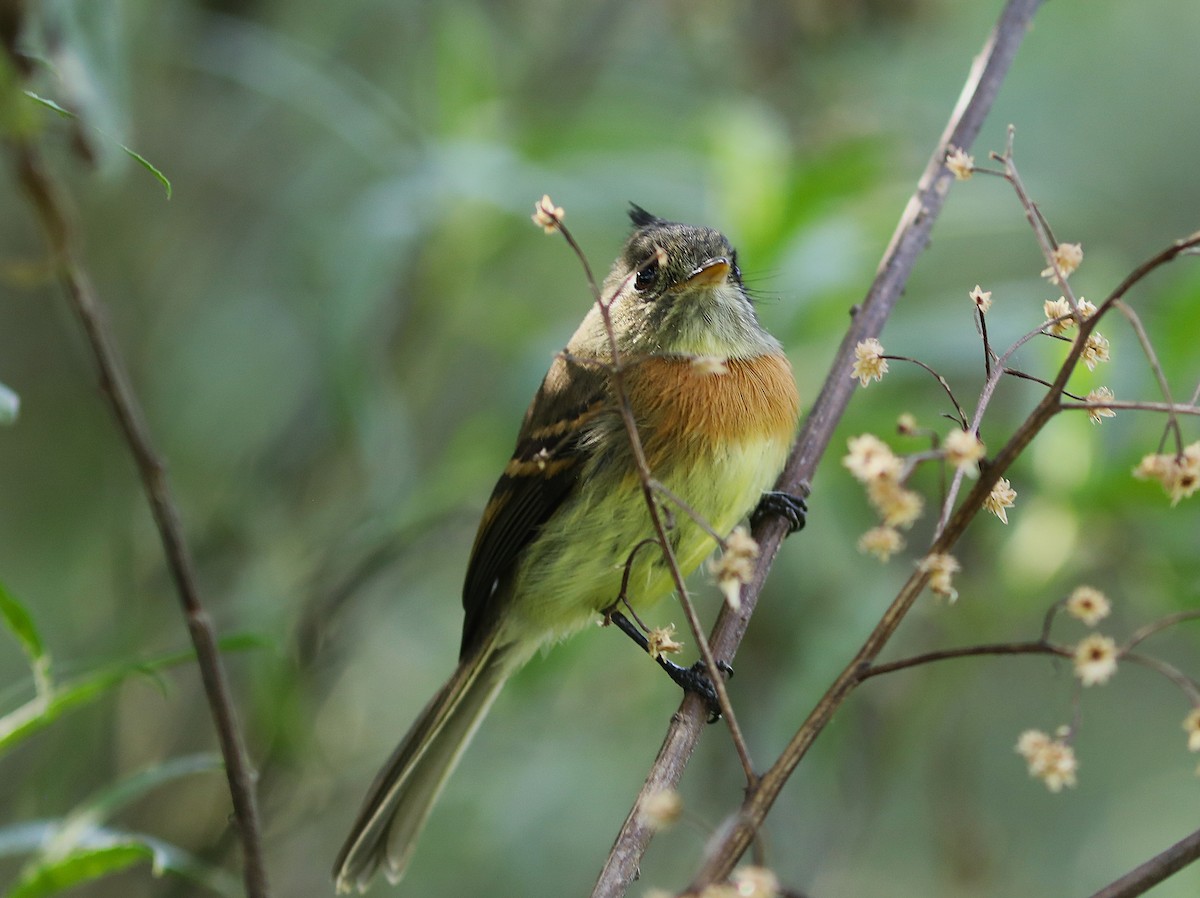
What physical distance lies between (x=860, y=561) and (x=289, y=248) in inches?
84.7

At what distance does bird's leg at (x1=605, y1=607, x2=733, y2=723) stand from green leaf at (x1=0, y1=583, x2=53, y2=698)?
0.86 m

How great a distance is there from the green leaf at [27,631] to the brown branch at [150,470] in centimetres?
53

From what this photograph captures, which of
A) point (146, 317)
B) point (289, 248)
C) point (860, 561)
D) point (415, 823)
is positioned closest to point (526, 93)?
point (289, 248)

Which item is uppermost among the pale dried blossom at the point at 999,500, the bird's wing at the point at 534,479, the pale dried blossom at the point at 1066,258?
the bird's wing at the point at 534,479

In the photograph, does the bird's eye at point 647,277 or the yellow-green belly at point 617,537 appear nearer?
the yellow-green belly at point 617,537

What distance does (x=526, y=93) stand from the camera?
196 inches

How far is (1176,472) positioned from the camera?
1464mm

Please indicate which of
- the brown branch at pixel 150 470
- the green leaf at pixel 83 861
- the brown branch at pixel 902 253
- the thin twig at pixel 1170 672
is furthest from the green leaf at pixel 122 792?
the thin twig at pixel 1170 672

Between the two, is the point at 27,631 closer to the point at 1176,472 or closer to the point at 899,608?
the point at 899,608

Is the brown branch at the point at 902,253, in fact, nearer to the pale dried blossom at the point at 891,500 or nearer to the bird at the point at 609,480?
the bird at the point at 609,480

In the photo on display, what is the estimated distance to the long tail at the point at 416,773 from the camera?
10.0ft

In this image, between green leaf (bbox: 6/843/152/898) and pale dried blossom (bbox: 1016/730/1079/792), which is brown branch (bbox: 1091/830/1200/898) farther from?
green leaf (bbox: 6/843/152/898)

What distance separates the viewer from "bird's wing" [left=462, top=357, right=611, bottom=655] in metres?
3.14

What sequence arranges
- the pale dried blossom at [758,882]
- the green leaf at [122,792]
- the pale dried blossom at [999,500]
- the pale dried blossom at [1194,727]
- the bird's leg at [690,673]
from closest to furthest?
the pale dried blossom at [758,882] < the pale dried blossom at [1194,727] < the pale dried blossom at [999,500] < the green leaf at [122,792] < the bird's leg at [690,673]
